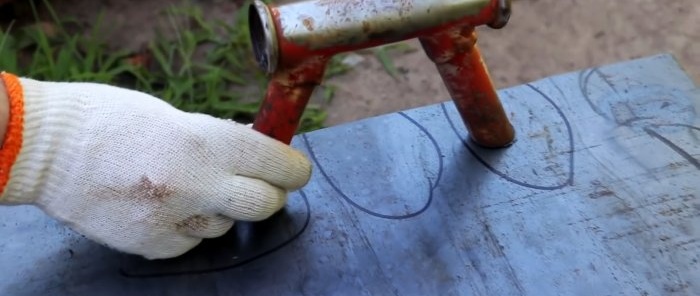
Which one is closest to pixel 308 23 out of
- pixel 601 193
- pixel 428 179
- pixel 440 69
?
pixel 440 69

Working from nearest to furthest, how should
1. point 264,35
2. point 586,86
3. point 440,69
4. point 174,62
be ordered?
point 264,35
point 440,69
point 586,86
point 174,62

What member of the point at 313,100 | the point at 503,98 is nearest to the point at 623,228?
the point at 503,98

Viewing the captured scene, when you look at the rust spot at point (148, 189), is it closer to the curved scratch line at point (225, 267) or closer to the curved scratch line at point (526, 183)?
the curved scratch line at point (225, 267)

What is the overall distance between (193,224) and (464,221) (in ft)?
1.12

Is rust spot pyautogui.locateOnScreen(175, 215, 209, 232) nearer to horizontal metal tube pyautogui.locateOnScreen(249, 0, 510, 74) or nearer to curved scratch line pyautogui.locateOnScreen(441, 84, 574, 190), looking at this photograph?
horizontal metal tube pyautogui.locateOnScreen(249, 0, 510, 74)

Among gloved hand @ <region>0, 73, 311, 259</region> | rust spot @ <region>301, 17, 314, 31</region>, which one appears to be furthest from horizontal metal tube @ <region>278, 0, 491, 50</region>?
gloved hand @ <region>0, 73, 311, 259</region>

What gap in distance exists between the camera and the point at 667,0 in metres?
2.11

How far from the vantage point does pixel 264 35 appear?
36.8 inches

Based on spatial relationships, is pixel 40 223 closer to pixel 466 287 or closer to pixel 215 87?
pixel 466 287

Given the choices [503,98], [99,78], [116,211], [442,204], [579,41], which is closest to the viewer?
[116,211]

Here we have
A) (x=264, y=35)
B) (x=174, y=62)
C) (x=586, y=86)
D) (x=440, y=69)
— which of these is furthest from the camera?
(x=174, y=62)

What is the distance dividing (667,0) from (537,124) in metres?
1.06

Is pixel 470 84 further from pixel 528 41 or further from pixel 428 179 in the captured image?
Answer: pixel 528 41

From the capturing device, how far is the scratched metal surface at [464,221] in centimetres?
105
